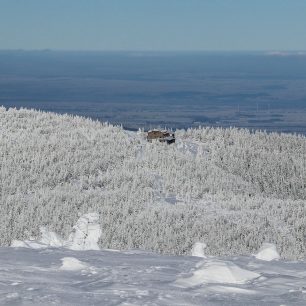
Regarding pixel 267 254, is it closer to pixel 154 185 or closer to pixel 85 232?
pixel 85 232

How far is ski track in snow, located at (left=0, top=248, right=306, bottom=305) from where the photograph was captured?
8.83m

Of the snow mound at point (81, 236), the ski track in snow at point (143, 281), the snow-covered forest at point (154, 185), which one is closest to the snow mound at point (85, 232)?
the snow mound at point (81, 236)

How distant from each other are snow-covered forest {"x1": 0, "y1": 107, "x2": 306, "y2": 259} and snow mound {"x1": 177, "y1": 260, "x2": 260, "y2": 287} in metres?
12.7

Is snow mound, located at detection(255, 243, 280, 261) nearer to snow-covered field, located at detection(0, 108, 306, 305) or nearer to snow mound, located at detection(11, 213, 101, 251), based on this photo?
snow-covered field, located at detection(0, 108, 306, 305)

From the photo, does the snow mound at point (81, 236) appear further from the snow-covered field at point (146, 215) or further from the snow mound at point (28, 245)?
the snow mound at point (28, 245)

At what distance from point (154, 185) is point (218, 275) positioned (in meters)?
26.6

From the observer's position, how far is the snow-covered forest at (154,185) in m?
27.8

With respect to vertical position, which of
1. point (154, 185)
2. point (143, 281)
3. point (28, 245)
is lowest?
point (143, 281)

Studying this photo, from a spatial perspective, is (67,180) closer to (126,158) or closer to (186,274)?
(126,158)

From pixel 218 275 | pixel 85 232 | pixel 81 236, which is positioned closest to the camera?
pixel 218 275

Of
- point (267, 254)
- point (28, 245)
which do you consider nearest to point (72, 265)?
point (28, 245)

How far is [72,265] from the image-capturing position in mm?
10836

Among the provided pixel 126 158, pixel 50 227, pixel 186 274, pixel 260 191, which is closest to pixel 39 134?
pixel 126 158

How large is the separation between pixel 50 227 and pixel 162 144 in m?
17.9
